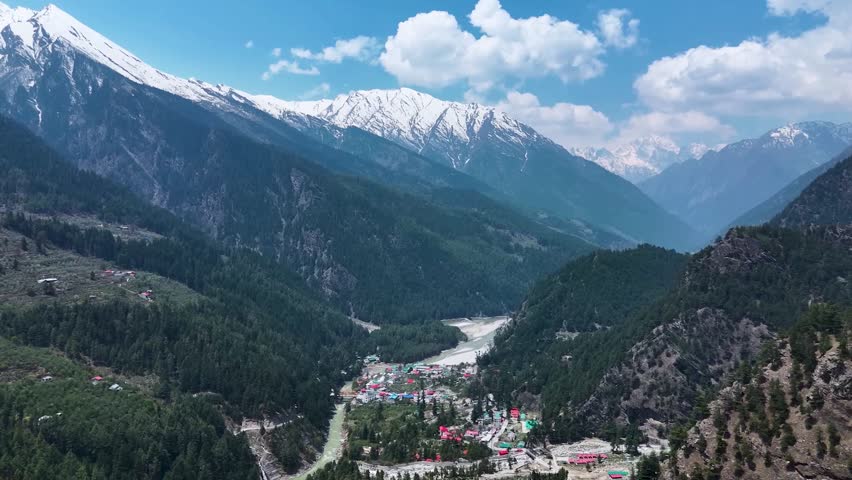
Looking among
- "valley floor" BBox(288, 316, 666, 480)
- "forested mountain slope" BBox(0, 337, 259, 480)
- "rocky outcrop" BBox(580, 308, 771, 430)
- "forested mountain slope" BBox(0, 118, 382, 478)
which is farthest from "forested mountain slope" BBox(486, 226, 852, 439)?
"forested mountain slope" BBox(0, 337, 259, 480)

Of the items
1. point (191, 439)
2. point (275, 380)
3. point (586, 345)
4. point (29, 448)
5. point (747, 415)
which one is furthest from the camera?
point (586, 345)

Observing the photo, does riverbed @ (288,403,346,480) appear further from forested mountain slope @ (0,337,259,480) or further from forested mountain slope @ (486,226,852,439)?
forested mountain slope @ (486,226,852,439)

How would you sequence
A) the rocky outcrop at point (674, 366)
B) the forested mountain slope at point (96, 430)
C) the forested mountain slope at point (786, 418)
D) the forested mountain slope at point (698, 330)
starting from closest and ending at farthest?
the forested mountain slope at point (786, 418) < the forested mountain slope at point (96, 430) < the rocky outcrop at point (674, 366) < the forested mountain slope at point (698, 330)

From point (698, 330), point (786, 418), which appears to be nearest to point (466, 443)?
point (698, 330)

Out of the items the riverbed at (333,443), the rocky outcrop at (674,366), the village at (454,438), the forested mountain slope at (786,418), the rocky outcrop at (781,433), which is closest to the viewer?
the rocky outcrop at (781,433)

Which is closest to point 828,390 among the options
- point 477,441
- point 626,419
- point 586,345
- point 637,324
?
point 626,419

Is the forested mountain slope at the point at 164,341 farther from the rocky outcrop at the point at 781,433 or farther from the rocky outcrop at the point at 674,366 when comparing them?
the rocky outcrop at the point at 781,433

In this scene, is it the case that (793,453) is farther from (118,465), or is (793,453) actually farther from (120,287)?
(120,287)

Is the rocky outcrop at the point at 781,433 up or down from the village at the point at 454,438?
up

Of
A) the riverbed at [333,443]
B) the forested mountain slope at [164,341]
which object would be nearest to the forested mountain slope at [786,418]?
the riverbed at [333,443]
